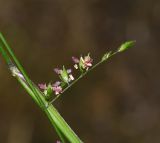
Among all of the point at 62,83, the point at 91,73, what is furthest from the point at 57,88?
the point at 91,73

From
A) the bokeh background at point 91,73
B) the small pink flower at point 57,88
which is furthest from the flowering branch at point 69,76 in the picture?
the bokeh background at point 91,73

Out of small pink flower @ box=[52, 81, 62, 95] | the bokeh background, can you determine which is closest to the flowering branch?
small pink flower @ box=[52, 81, 62, 95]

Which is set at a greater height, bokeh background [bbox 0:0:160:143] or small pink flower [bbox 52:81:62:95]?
bokeh background [bbox 0:0:160:143]

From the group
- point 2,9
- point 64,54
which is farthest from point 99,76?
point 2,9

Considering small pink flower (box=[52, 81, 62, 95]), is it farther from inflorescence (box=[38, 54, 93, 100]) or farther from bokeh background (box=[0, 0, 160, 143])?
bokeh background (box=[0, 0, 160, 143])

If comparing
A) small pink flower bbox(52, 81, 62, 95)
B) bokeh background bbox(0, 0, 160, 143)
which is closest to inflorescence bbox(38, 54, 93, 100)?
small pink flower bbox(52, 81, 62, 95)

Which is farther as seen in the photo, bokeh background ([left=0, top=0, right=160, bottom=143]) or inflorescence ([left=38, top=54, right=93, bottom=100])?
bokeh background ([left=0, top=0, right=160, bottom=143])

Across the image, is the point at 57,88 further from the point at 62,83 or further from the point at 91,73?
the point at 91,73

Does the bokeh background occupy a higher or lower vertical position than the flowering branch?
higher

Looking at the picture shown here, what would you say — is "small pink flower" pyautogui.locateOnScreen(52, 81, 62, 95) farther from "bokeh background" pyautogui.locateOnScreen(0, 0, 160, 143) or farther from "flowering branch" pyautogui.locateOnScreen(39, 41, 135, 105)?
"bokeh background" pyautogui.locateOnScreen(0, 0, 160, 143)
